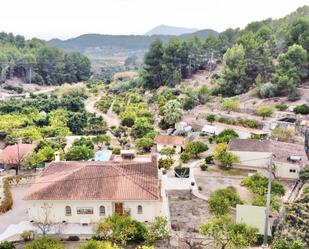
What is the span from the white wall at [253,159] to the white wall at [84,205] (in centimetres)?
1692

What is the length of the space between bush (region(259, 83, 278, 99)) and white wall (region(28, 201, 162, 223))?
43.6m

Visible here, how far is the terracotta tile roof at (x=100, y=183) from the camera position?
87.8 ft

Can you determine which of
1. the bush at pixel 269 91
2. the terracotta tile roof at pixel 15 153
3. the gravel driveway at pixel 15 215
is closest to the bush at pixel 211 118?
the bush at pixel 269 91

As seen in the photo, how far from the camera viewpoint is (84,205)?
88.2 ft

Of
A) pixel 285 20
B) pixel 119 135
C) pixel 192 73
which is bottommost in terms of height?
pixel 119 135

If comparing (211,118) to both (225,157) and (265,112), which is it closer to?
(265,112)

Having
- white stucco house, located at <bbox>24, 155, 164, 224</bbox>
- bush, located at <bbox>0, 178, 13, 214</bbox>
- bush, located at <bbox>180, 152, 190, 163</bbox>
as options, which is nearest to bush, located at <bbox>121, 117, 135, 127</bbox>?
bush, located at <bbox>180, 152, 190, 163</bbox>

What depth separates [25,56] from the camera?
4729 inches

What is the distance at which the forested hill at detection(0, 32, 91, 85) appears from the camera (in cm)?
11994

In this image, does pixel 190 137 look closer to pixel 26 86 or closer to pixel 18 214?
pixel 18 214

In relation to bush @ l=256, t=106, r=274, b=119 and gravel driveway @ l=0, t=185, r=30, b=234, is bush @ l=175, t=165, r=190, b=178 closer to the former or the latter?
gravel driveway @ l=0, t=185, r=30, b=234

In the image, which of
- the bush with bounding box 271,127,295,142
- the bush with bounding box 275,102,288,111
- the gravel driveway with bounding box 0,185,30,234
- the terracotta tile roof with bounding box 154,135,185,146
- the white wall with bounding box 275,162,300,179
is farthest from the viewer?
the bush with bounding box 275,102,288,111

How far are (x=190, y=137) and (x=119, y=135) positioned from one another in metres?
11.6

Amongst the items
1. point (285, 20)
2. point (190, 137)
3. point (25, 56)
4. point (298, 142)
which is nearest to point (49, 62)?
point (25, 56)
